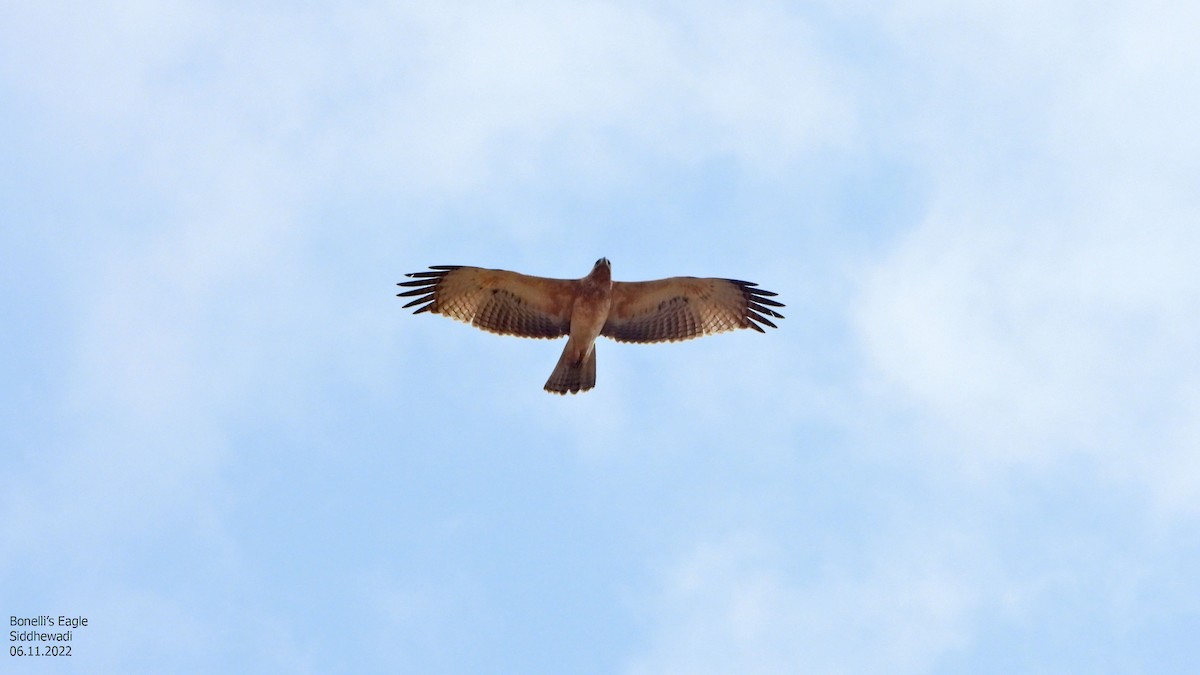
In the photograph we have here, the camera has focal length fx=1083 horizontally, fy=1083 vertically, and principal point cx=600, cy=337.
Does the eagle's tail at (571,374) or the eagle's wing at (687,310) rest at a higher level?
the eagle's wing at (687,310)

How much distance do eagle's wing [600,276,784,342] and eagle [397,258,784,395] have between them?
12 millimetres

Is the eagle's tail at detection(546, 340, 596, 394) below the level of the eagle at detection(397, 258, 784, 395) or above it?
below

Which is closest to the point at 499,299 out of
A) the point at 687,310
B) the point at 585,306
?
the point at 585,306

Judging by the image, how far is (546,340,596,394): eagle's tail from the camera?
12.9 metres

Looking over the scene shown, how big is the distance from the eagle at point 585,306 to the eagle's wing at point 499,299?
0.04 feet

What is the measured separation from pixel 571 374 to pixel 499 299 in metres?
1.25

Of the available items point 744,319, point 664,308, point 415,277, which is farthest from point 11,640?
point 744,319

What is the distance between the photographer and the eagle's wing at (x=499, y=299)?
1280 cm

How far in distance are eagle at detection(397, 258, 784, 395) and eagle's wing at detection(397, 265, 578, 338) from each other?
0.01m

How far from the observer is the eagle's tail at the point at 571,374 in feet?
42.4

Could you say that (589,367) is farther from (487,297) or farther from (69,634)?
(69,634)

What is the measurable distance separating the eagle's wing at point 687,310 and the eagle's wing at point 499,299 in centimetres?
64

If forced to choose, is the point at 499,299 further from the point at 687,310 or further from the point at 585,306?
the point at 687,310

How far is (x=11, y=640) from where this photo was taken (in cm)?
1060
